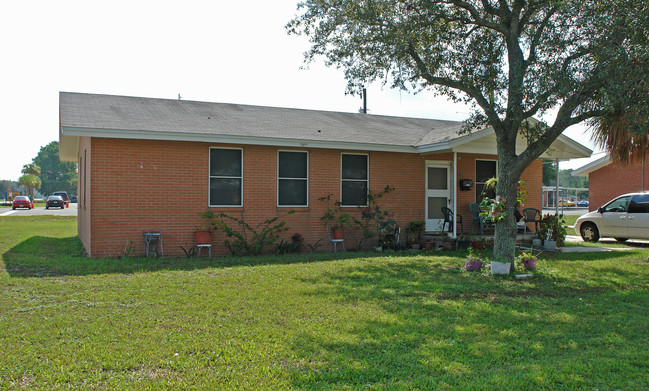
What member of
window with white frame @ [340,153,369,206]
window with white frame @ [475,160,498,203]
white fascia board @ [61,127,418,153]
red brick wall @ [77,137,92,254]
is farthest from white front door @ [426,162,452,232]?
red brick wall @ [77,137,92,254]

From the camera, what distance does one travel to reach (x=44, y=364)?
4289 mm

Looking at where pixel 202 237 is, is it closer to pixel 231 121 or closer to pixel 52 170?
pixel 231 121

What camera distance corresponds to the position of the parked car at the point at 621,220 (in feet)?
49.4

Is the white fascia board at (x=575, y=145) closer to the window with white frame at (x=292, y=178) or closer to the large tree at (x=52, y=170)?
the window with white frame at (x=292, y=178)

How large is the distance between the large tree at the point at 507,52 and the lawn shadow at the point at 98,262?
13.7ft

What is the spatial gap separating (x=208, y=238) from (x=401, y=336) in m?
7.36

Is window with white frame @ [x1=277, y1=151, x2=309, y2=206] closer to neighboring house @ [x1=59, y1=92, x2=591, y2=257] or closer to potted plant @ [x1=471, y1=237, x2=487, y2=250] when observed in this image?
neighboring house @ [x1=59, y1=92, x2=591, y2=257]

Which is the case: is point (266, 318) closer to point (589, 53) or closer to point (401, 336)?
point (401, 336)

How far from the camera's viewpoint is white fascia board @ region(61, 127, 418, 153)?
34.8 ft

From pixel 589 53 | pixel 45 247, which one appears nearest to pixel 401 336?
pixel 589 53

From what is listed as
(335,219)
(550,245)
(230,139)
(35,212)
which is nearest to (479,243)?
(550,245)

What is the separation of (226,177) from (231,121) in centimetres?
172

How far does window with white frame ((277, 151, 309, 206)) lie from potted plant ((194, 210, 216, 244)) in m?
1.83

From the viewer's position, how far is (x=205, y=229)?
11984mm
